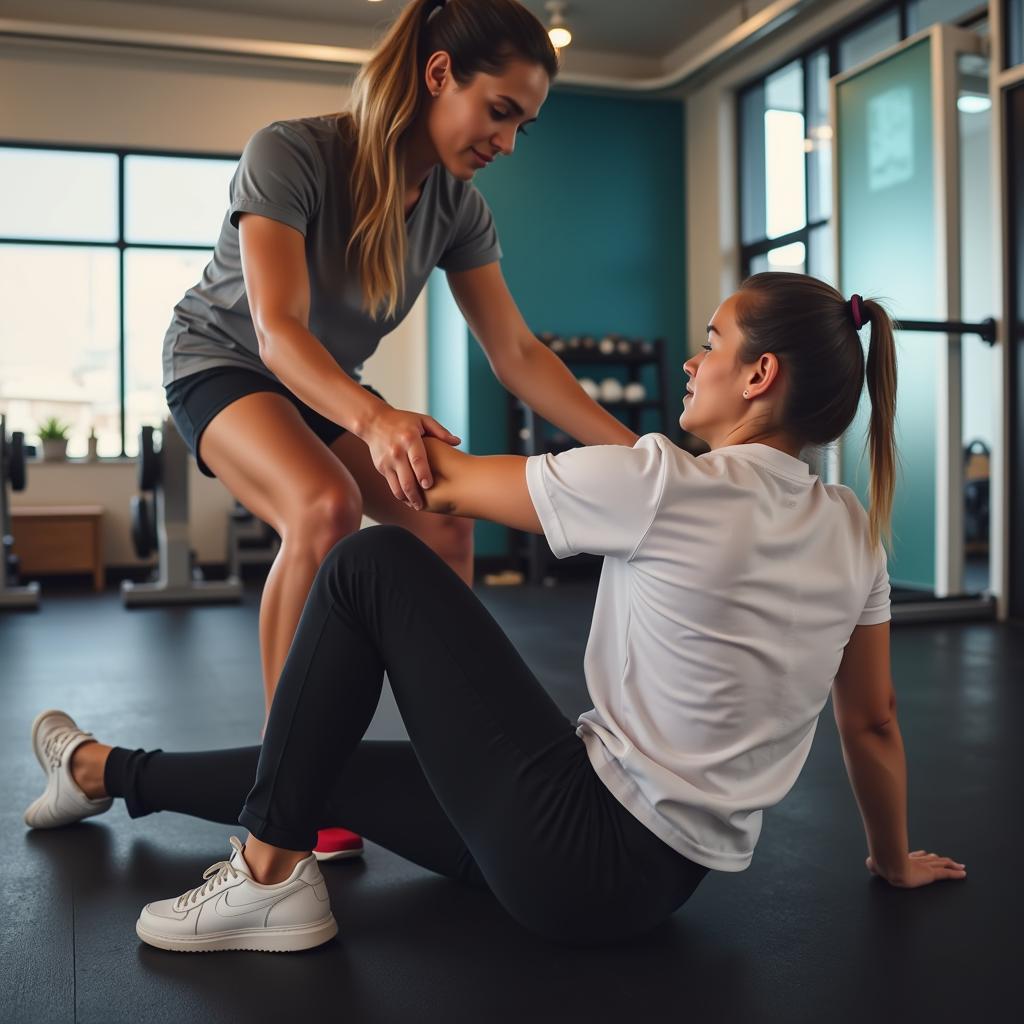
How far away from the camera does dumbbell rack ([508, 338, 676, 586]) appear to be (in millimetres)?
5961

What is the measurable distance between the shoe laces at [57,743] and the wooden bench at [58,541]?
475cm

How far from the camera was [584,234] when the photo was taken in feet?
21.6

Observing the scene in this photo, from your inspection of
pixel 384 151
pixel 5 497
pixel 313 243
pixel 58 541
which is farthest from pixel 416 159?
pixel 58 541

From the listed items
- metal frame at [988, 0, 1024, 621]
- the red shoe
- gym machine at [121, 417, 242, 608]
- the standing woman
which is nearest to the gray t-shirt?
the standing woman

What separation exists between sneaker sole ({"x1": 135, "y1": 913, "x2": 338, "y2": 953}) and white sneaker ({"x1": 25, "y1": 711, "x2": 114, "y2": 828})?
19.2 inches

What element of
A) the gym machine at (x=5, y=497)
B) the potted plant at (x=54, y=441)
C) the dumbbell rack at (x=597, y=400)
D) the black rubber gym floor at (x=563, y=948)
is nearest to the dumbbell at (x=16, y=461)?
the gym machine at (x=5, y=497)

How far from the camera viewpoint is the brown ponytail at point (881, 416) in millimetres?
1120

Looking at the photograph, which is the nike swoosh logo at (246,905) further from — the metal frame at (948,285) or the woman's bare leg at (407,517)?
the metal frame at (948,285)

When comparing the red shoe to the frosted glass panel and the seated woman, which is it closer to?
the seated woman

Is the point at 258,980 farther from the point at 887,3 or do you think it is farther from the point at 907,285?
the point at 887,3

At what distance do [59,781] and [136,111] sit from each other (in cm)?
562

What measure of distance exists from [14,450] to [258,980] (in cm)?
470

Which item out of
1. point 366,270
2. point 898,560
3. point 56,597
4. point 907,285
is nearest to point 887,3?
point 907,285

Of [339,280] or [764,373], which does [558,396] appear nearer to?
[339,280]
